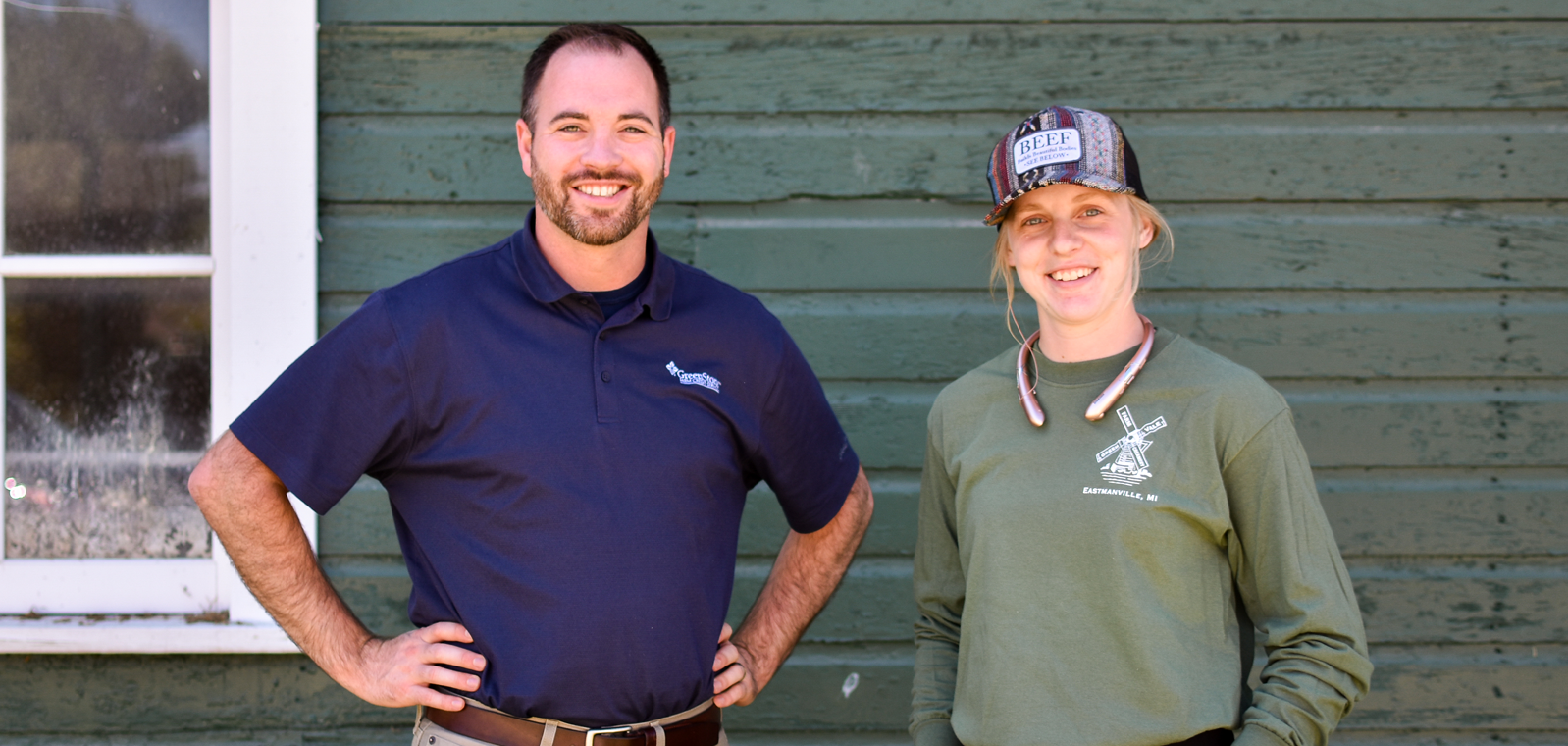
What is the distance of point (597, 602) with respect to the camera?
64.6 inches

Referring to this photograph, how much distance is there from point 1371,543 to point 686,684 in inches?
70.4

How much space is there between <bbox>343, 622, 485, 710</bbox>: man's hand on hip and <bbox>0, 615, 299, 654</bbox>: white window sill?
0.80 meters

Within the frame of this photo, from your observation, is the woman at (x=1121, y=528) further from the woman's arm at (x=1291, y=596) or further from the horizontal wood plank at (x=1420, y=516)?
the horizontal wood plank at (x=1420, y=516)

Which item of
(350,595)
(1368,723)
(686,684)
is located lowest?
(1368,723)

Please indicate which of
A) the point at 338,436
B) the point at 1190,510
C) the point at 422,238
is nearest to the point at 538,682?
the point at 338,436

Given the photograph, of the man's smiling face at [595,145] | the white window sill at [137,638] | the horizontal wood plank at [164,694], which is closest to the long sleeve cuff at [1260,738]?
the man's smiling face at [595,145]

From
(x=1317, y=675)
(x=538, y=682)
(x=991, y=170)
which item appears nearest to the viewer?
(x=1317, y=675)

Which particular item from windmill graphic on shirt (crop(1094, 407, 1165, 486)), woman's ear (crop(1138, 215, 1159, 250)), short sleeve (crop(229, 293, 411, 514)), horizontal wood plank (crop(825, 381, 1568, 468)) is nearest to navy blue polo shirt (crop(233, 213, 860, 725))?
short sleeve (crop(229, 293, 411, 514))

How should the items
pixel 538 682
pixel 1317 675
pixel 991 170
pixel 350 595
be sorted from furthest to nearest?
pixel 350 595 → pixel 991 170 → pixel 538 682 → pixel 1317 675

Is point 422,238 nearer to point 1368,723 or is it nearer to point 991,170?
point 991,170

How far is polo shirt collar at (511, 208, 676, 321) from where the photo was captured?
68.6 inches

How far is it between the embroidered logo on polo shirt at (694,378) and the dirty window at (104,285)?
1.40 meters

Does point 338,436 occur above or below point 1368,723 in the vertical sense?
above

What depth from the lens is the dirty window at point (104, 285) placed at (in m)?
2.54
